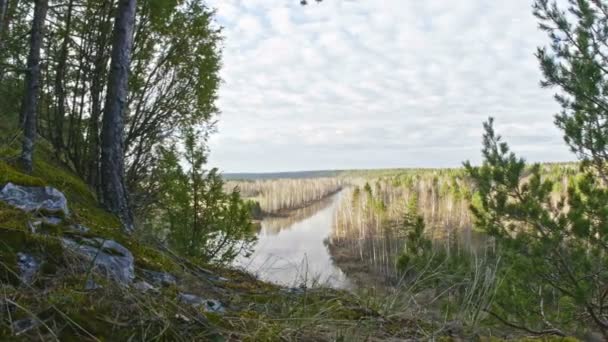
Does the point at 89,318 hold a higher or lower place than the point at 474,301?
higher

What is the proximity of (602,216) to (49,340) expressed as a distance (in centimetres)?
536

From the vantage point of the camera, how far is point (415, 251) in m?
14.7

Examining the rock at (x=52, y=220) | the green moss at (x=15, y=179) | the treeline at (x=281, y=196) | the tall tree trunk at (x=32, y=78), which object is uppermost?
the tall tree trunk at (x=32, y=78)

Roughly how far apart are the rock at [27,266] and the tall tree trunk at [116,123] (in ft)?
7.28

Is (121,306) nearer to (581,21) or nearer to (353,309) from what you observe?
(353,309)

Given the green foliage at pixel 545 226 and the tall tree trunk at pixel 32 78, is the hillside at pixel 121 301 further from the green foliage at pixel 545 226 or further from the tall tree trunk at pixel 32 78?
the green foliage at pixel 545 226

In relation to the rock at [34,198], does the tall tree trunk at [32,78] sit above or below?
above

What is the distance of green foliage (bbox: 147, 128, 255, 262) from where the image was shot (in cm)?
735

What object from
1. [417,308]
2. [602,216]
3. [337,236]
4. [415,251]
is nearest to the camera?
[417,308]

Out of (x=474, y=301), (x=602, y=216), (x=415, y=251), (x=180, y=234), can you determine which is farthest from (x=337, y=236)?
(x=474, y=301)

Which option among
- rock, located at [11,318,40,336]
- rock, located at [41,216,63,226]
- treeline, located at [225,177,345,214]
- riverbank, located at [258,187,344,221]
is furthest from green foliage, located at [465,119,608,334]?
treeline, located at [225,177,345,214]

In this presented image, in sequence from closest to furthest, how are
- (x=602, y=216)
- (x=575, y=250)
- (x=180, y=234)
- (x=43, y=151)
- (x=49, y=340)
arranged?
(x=49, y=340) → (x=602, y=216) → (x=575, y=250) → (x=43, y=151) → (x=180, y=234)

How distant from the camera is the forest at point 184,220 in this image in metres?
1.92

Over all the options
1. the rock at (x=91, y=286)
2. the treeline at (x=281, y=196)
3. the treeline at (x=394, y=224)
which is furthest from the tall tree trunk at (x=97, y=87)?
the treeline at (x=281, y=196)
